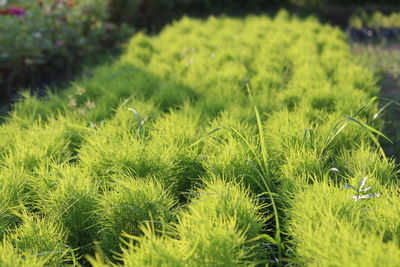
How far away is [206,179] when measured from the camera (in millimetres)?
2027

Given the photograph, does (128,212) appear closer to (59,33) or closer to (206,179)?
(206,179)

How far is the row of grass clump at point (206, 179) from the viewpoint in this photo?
1.44 metres

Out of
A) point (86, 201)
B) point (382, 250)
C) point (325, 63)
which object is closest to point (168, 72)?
point (325, 63)

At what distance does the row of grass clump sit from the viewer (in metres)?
1.44

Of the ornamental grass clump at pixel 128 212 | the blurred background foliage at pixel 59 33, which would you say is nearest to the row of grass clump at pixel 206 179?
the ornamental grass clump at pixel 128 212

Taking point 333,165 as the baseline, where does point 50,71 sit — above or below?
below

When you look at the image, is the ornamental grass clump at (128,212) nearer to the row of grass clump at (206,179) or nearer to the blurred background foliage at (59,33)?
the row of grass clump at (206,179)

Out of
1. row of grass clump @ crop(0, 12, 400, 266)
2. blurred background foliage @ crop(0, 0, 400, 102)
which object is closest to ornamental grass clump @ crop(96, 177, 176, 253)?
row of grass clump @ crop(0, 12, 400, 266)

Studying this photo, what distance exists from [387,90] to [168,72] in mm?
1994

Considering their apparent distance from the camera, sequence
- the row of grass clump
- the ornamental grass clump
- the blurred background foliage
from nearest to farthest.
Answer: the row of grass clump
the ornamental grass clump
the blurred background foliage

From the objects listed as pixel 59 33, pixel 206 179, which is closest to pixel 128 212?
pixel 206 179

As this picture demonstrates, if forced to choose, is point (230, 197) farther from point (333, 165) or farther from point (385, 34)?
A: point (385, 34)

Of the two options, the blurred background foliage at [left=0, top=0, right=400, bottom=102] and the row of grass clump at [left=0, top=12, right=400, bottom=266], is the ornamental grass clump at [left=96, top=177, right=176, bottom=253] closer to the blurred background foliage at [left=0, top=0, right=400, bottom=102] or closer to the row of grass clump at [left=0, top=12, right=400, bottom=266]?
the row of grass clump at [left=0, top=12, right=400, bottom=266]

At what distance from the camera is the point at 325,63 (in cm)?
399
